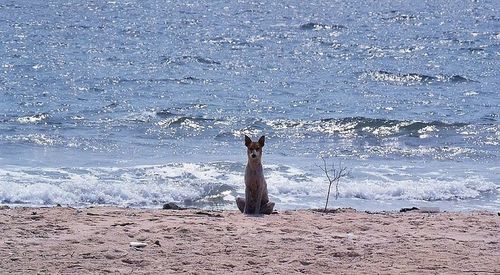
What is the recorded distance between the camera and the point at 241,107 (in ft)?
77.3

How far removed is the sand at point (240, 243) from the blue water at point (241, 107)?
3.39 meters

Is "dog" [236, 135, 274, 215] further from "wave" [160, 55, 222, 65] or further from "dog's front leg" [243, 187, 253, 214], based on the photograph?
"wave" [160, 55, 222, 65]

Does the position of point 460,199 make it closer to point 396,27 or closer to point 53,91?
point 53,91

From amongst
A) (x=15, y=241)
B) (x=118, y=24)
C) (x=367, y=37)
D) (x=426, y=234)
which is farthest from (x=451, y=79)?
(x=15, y=241)

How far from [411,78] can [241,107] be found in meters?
6.74

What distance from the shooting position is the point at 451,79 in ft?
92.8

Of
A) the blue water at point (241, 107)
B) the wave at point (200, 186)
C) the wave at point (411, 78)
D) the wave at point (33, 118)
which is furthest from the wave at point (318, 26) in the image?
the wave at point (200, 186)

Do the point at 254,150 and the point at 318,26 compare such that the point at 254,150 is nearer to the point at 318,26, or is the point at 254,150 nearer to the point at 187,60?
the point at 187,60

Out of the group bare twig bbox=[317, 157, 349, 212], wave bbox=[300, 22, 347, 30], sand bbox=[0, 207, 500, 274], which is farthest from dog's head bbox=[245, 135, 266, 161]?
wave bbox=[300, 22, 347, 30]

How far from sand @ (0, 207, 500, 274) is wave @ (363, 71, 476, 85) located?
1770cm

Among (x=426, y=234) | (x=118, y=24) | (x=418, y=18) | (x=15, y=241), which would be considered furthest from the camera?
(x=418, y=18)

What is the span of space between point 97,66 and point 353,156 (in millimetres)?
13227

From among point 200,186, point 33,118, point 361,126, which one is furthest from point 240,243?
point 33,118

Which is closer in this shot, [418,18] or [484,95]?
[484,95]
